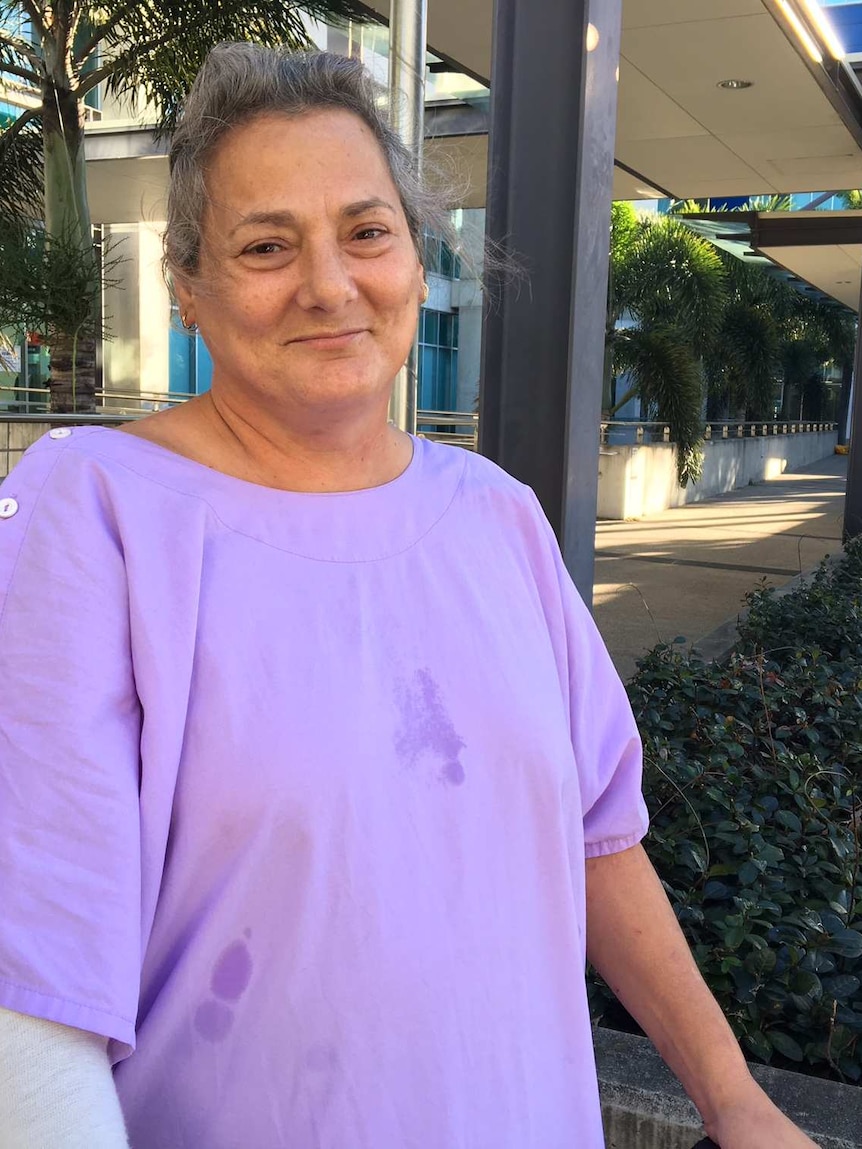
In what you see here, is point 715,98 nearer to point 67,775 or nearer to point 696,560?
point 696,560

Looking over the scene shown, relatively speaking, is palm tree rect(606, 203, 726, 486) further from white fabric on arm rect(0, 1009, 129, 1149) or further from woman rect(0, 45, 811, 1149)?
white fabric on arm rect(0, 1009, 129, 1149)

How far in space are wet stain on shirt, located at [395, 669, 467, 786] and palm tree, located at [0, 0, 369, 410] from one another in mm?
7886

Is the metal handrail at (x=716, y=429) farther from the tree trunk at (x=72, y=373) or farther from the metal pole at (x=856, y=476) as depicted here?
the tree trunk at (x=72, y=373)

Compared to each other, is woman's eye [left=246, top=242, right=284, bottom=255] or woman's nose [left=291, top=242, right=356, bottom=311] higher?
woman's eye [left=246, top=242, right=284, bottom=255]

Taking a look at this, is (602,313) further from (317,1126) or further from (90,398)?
(90,398)

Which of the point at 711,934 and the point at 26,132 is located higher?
the point at 26,132

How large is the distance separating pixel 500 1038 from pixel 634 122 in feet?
30.3

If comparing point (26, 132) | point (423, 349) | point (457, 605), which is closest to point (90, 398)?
point (26, 132)

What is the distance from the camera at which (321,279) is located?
4.08 ft

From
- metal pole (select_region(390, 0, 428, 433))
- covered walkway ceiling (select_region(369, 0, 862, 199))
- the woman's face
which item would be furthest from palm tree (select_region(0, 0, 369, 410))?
the woman's face

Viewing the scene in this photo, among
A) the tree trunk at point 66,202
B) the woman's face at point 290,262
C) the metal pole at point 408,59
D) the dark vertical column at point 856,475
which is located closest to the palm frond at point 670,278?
the dark vertical column at point 856,475

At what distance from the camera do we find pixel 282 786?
41.8 inches

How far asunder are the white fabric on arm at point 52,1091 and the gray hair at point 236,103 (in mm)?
821

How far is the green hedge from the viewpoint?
2088 millimetres
